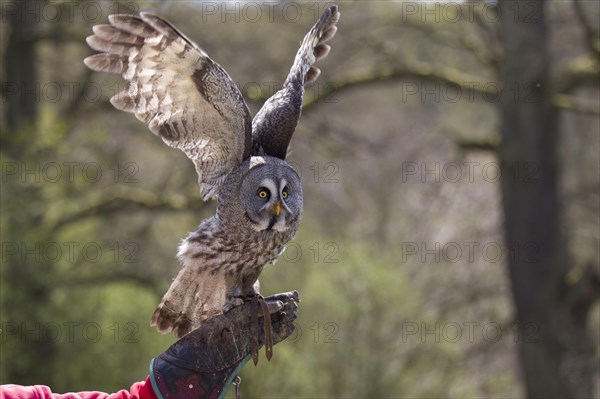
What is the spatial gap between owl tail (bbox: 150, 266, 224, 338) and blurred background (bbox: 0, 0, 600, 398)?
4374 mm

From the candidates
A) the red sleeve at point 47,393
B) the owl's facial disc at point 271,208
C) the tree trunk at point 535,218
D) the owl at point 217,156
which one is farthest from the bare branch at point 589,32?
the red sleeve at point 47,393

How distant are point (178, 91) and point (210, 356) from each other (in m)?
1.33

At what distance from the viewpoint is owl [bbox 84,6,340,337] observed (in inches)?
158

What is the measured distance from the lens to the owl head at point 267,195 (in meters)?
4.12

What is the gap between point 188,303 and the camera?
4.26 meters

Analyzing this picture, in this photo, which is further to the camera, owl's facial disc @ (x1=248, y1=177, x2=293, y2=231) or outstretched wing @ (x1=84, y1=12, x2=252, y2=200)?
owl's facial disc @ (x1=248, y1=177, x2=293, y2=231)

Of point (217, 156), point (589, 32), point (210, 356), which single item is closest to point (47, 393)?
point (210, 356)

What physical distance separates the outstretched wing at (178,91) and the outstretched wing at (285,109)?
0.41 feet

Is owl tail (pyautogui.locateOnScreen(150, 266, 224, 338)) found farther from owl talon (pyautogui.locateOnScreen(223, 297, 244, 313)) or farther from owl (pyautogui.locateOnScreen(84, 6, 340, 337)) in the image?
owl talon (pyautogui.locateOnScreen(223, 297, 244, 313))

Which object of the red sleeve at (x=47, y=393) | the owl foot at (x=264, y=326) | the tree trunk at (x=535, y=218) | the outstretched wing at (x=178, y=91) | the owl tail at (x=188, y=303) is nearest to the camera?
the red sleeve at (x=47, y=393)

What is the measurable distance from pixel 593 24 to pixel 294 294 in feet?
23.0

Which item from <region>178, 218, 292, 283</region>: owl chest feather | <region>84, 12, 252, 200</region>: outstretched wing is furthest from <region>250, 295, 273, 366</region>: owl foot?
<region>84, 12, 252, 200</region>: outstretched wing

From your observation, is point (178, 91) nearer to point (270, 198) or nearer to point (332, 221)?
point (270, 198)

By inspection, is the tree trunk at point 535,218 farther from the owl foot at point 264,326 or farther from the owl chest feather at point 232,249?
the owl foot at point 264,326
